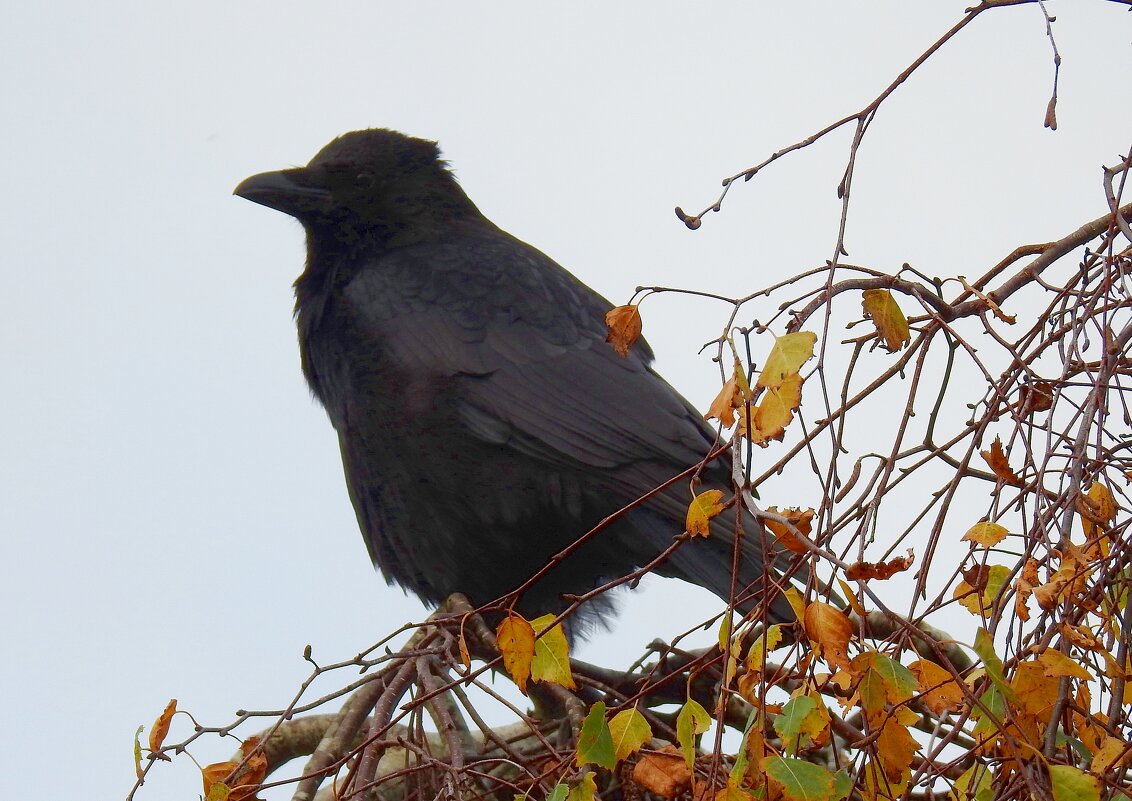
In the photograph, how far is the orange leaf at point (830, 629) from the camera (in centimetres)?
182

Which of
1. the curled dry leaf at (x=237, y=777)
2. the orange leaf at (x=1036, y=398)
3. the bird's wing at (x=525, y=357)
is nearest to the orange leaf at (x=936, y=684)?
the orange leaf at (x=1036, y=398)

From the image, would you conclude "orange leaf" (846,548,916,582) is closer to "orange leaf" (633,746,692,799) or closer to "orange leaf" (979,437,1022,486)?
"orange leaf" (979,437,1022,486)

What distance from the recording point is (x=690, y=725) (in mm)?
1932

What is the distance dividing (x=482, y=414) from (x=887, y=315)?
2594 millimetres

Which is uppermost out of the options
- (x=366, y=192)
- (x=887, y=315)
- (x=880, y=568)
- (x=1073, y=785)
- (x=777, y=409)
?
(x=366, y=192)

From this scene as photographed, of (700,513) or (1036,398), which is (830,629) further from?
(1036,398)

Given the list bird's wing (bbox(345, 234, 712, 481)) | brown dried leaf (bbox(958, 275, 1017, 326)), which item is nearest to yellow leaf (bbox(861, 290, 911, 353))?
brown dried leaf (bbox(958, 275, 1017, 326))

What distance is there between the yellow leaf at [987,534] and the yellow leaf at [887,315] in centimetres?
32

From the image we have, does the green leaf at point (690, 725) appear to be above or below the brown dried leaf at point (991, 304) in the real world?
below

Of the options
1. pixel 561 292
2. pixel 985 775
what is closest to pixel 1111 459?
pixel 985 775

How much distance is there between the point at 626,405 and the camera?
4.54m

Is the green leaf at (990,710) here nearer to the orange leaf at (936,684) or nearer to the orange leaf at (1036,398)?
the orange leaf at (936,684)

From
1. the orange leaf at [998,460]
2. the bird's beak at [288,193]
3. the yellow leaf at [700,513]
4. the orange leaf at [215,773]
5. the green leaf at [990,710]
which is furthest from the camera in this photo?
the bird's beak at [288,193]

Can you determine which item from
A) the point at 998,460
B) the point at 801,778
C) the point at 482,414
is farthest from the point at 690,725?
the point at 482,414
